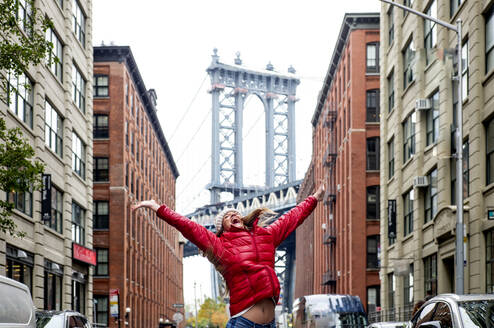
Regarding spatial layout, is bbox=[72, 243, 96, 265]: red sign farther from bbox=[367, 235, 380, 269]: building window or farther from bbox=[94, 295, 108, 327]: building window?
bbox=[367, 235, 380, 269]: building window

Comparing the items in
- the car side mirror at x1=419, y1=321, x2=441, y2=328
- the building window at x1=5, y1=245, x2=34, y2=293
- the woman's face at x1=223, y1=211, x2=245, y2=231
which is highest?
the woman's face at x1=223, y1=211, x2=245, y2=231

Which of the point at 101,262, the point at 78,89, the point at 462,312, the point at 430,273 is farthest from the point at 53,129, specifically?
the point at 462,312

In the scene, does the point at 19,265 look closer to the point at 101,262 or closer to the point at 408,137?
the point at 408,137

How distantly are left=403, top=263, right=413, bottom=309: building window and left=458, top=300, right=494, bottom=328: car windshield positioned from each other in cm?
2913

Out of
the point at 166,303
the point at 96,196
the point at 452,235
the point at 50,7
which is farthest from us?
the point at 166,303

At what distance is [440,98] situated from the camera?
3353cm

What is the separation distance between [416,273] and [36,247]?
1506cm

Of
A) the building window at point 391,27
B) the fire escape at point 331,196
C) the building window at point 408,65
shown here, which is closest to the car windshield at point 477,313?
the building window at point 408,65

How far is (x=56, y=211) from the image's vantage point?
39.1 meters

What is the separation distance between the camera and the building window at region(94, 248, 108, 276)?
62656mm

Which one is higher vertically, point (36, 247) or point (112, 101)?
point (112, 101)

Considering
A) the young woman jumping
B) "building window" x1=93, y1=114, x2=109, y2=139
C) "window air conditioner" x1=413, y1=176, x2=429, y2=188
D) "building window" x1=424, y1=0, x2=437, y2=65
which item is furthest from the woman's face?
"building window" x1=93, y1=114, x2=109, y2=139

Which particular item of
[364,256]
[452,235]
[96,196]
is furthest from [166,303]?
[452,235]

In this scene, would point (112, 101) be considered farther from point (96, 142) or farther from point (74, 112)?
point (74, 112)
